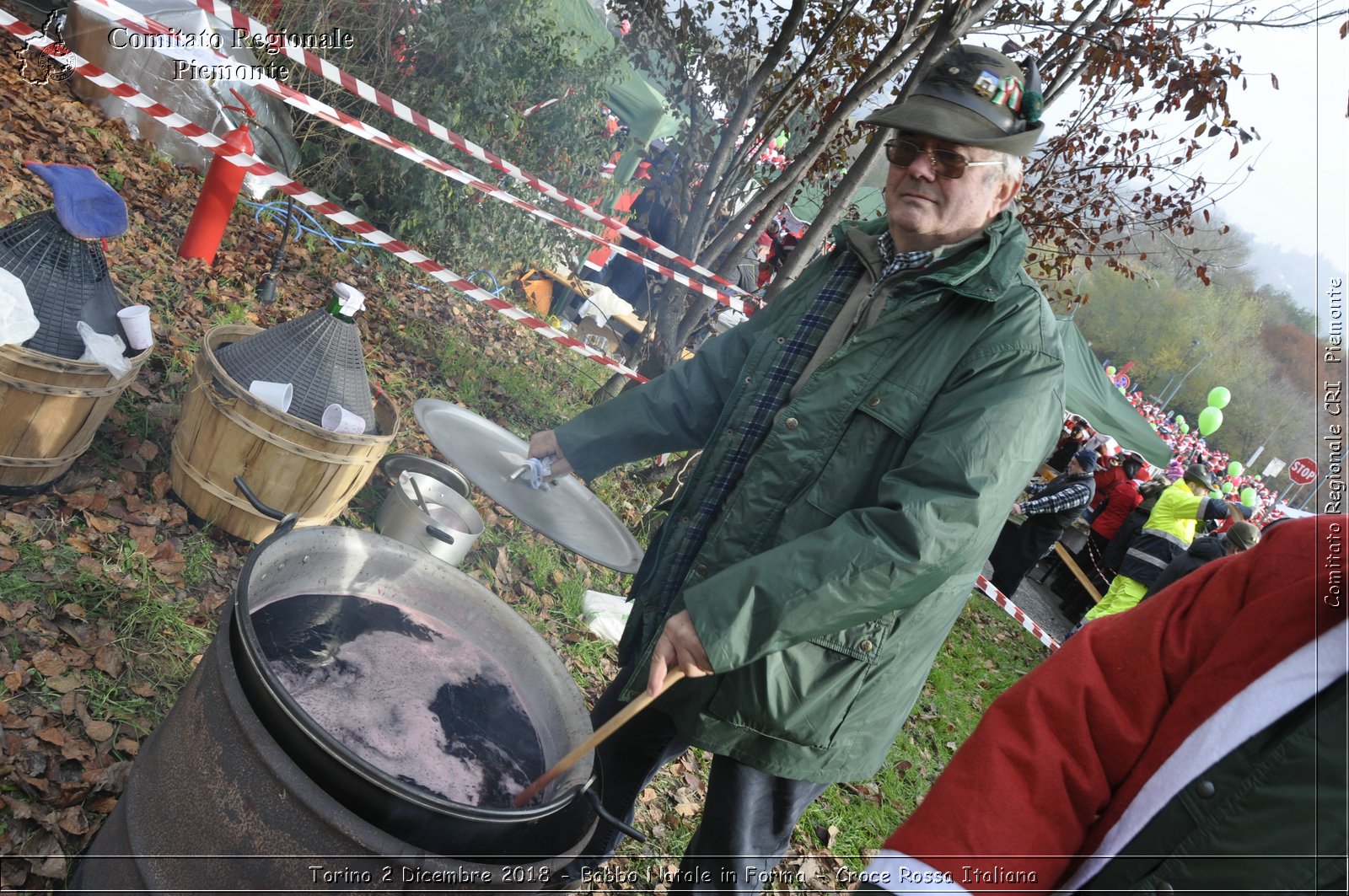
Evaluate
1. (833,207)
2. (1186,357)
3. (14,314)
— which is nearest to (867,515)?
Result: (14,314)

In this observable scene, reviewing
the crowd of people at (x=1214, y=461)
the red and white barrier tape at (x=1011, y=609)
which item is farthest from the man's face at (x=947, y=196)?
the crowd of people at (x=1214, y=461)

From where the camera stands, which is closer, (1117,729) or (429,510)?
(1117,729)

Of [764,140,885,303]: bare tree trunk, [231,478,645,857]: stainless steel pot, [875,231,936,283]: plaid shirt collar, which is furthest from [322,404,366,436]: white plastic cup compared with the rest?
[764,140,885,303]: bare tree trunk

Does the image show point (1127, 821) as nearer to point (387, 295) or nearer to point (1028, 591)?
point (387, 295)

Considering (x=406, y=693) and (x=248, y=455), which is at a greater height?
(x=406, y=693)

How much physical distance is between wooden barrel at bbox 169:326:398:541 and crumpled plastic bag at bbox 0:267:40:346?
0.63 meters

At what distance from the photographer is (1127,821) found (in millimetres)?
1347

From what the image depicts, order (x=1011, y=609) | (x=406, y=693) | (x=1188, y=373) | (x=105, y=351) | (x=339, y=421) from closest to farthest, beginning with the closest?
(x=406, y=693)
(x=105, y=351)
(x=339, y=421)
(x=1011, y=609)
(x=1188, y=373)

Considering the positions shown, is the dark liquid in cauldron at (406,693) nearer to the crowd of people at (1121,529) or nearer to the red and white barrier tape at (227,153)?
the red and white barrier tape at (227,153)

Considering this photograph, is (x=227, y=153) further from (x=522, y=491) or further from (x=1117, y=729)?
(x=1117, y=729)

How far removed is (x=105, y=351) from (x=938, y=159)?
343cm

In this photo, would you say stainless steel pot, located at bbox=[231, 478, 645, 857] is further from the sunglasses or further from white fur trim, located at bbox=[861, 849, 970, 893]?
the sunglasses

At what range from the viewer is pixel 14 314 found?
10.5 ft

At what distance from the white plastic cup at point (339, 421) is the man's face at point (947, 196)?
2.74 meters
